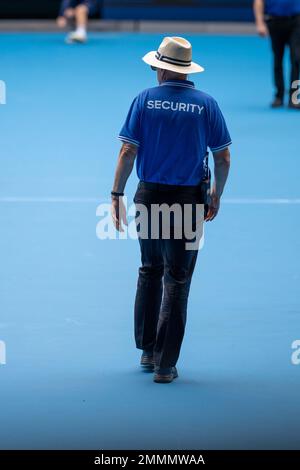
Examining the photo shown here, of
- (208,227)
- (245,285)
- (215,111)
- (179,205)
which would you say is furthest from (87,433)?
(208,227)

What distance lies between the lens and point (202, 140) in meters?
6.65

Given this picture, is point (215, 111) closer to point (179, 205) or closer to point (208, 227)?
point (179, 205)

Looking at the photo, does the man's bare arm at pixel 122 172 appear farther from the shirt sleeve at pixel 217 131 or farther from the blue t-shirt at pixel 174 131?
the shirt sleeve at pixel 217 131

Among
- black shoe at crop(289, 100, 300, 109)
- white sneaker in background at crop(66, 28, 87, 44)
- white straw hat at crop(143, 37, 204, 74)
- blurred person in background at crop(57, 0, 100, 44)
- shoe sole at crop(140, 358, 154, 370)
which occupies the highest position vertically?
blurred person in background at crop(57, 0, 100, 44)

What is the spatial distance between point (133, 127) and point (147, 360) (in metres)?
1.50

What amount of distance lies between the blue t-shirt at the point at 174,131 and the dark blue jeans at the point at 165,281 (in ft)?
0.29

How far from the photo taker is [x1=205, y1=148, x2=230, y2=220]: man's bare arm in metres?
6.71

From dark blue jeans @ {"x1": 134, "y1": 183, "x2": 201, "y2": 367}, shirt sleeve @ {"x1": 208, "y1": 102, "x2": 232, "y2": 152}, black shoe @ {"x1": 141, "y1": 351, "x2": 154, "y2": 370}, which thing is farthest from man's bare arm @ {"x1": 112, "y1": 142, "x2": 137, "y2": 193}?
black shoe @ {"x1": 141, "y1": 351, "x2": 154, "y2": 370}

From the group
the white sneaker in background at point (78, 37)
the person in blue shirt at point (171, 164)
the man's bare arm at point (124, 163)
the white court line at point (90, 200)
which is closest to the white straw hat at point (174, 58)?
the person in blue shirt at point (171, 164)

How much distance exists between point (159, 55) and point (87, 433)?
7.34ft

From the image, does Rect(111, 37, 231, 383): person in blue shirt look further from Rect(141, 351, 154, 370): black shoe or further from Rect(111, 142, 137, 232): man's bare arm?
Rect(141, 351, 154, 370): black shoe

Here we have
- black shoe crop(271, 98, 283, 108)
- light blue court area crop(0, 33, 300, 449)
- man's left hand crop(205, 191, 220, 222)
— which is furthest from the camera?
black shoe crop(271, 98, 283, 108)

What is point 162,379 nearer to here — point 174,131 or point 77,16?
point 174,131

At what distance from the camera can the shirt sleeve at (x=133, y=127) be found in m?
6.57
